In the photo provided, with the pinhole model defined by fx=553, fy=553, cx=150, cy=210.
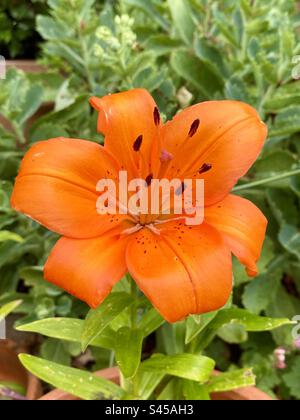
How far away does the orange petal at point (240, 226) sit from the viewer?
582 mm

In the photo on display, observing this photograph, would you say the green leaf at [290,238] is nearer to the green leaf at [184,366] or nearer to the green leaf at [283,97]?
the green leaf at [283,97]

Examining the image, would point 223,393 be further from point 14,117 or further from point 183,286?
point 14,117

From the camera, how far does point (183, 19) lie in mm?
1126

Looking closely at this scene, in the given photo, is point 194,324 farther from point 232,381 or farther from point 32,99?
point 32,99

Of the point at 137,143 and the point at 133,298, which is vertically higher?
the point at 137,143

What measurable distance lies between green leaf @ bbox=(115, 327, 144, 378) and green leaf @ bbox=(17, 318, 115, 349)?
0.10 feet

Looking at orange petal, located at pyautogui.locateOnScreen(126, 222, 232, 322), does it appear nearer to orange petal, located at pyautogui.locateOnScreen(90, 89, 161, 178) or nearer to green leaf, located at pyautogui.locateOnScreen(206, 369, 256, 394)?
orange petal, located at pyautogui.locateOnScreen(90, 89, 161, 178)

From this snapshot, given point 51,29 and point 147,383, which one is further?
point 51,29

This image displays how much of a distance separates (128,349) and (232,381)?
20 centimetres

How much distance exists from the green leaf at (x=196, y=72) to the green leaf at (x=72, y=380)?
0.58m

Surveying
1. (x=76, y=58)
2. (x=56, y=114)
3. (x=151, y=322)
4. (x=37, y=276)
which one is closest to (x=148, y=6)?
(x=76, y=58)

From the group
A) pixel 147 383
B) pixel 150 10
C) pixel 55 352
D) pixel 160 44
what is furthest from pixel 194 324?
pixel 150 10

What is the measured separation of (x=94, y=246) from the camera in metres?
0.57

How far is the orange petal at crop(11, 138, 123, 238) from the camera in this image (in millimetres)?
564
